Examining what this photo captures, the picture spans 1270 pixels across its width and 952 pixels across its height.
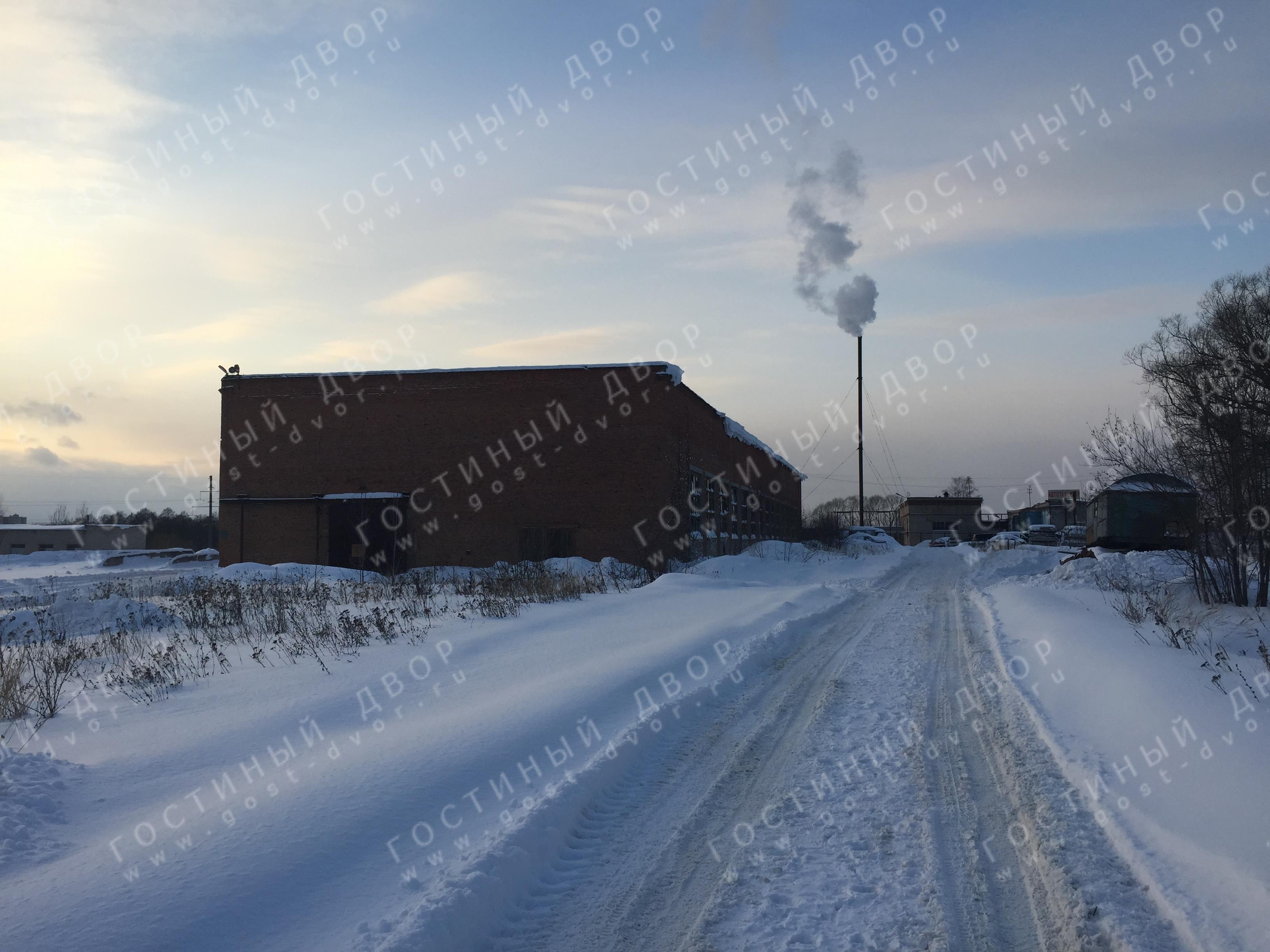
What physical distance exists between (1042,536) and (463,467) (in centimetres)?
3986

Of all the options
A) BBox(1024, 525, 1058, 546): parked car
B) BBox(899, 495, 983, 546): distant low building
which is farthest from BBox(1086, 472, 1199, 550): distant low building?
BBox(899, 495, 983, 546): distant low building

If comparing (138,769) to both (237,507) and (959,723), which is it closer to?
(959,723)

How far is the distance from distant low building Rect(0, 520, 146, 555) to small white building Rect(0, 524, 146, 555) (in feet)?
0.13

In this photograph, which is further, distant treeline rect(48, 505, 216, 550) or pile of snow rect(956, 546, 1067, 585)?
distant treeline rect(48, 505, 216, 550)

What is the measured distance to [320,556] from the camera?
31766 mm

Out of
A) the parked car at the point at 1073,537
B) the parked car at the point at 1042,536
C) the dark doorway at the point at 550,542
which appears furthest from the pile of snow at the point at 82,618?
the parked car at the point at 1042,536

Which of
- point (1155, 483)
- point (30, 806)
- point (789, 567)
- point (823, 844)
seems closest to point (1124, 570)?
point (1155, 483)

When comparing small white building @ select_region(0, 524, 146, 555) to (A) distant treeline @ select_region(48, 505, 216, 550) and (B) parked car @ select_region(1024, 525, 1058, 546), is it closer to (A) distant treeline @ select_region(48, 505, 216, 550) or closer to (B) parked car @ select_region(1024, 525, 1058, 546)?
(A) distant treeline @ select_region(48, 505, 216, 550)

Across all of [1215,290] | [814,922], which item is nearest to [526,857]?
[814,922]

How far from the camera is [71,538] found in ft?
284

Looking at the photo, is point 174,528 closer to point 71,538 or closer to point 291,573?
point 71,538

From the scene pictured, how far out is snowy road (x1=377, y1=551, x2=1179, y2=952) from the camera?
3.85m

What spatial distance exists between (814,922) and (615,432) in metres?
26.3

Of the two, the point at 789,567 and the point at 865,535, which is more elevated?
the point at 789,567
